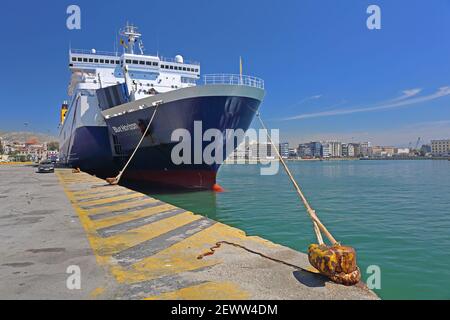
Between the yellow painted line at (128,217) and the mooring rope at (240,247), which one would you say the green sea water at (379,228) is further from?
the yellow painted line at (128,217)

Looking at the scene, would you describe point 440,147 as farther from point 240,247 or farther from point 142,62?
point 240,247

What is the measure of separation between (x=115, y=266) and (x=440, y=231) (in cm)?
1080

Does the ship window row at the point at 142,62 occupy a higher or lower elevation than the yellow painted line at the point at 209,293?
higher

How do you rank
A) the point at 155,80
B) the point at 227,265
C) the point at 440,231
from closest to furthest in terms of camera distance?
1. the point at 227,265
2. the point at 440,231
3. the point at 155,80

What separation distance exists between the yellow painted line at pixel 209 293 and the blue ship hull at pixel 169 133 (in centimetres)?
1436

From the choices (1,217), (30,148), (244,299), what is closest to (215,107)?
(1,217)

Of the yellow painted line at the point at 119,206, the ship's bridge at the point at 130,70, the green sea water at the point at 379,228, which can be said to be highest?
the ship's bridge at the point at 130,70

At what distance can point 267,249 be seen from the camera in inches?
202

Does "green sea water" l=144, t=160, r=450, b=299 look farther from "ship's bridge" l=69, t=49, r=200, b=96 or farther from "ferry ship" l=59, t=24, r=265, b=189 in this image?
"ship's bridge" l=69, t=49, r=200, b=96

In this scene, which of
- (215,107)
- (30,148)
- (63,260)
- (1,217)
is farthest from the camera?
(30,148)

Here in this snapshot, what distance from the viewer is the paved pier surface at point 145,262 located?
353 cm

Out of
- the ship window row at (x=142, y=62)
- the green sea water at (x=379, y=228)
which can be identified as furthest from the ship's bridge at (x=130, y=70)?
the green sea water at (x=379, y=228)

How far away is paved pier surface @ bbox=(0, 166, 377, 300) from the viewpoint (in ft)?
11.6
